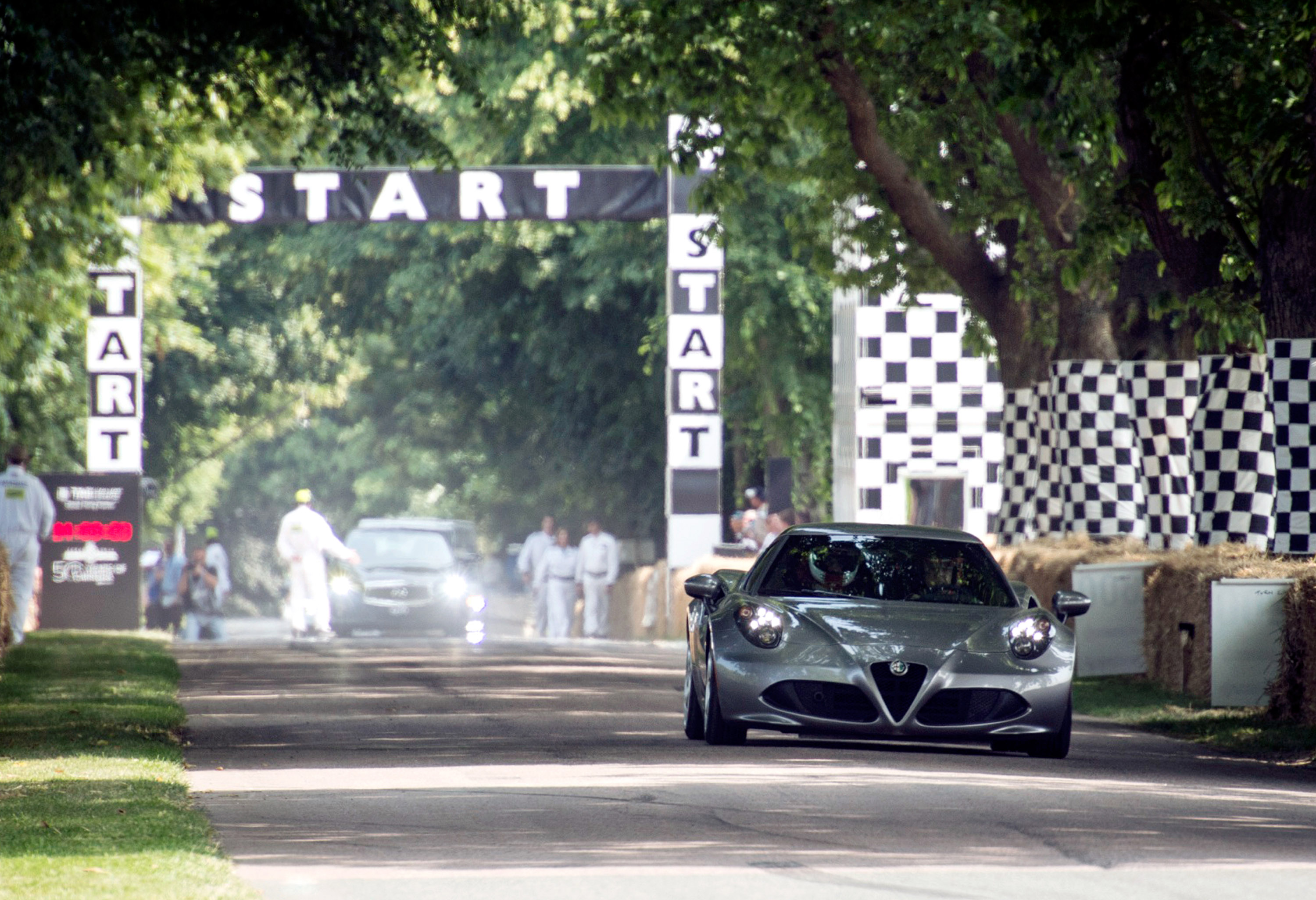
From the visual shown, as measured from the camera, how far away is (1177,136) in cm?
Result: 1622

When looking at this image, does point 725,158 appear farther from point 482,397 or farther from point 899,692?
point 482,397

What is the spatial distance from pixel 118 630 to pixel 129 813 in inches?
828

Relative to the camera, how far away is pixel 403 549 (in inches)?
1396

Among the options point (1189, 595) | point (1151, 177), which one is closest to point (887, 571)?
point (1189, 595)

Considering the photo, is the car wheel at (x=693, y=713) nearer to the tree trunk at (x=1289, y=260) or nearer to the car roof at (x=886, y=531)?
the car roof at (x=886, y=531)

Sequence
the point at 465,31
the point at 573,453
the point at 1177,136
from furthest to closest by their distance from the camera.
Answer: the point at 573,453 < the point at 465,31 < the point at 1177,136

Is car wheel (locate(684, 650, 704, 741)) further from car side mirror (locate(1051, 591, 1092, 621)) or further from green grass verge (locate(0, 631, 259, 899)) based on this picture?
green grass verge (locate(0, 631, 259, 899))

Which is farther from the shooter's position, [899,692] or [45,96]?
[45,96]

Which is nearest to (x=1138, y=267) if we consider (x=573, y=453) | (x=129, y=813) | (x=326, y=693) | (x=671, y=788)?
(x=326, y=693)

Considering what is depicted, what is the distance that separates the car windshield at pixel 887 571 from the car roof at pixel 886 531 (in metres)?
0.03

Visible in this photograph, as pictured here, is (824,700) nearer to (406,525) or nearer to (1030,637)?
(1030,637)

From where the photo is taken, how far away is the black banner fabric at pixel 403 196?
3033 cm

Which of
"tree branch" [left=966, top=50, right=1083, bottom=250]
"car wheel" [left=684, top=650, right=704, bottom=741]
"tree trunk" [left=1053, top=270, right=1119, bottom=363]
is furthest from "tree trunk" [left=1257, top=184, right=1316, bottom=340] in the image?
"tree trunk" [left=1053, top=270, right=1119, bottom=363]

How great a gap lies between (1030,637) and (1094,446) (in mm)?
11122
